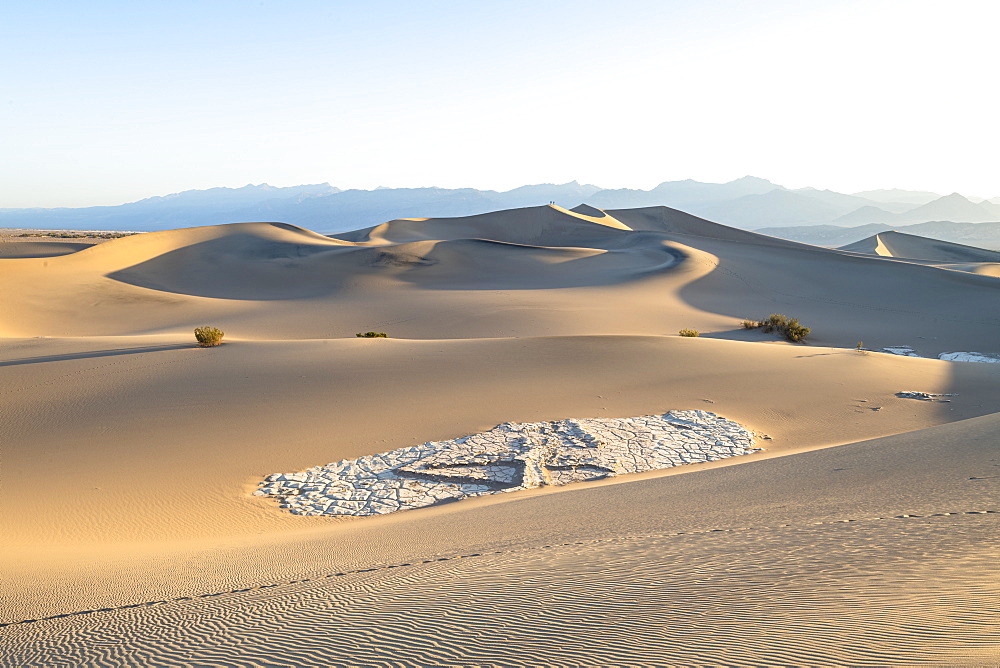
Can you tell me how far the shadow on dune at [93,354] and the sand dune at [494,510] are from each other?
3.9 inches

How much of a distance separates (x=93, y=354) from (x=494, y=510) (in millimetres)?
9995

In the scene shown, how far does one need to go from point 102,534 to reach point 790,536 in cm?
676

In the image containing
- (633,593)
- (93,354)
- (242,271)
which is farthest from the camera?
(242,271)

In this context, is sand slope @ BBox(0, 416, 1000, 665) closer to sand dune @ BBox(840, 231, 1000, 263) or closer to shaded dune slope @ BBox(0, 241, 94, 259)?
shaded dune slope @ BBox(0, 241, 94, 259)

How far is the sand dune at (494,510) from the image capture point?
135 inches

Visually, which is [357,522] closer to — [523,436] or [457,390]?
[523,436]

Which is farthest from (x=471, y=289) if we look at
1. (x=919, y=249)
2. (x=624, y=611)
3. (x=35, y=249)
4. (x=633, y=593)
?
(x=919, y=249)

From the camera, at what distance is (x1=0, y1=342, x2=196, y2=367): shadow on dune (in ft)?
38.6

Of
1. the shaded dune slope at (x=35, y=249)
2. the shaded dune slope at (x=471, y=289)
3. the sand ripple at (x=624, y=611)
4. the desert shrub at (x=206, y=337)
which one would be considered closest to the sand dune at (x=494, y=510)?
the sand ripple at (x=624, y=611)

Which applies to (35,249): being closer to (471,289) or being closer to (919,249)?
(471,289)

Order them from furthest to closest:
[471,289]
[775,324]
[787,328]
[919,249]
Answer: [919,249] → [471,289] → [775,324] → [787,328]

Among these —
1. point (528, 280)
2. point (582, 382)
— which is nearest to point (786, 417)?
point (582, 382)

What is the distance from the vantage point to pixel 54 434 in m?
9.16

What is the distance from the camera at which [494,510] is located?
6914mm
